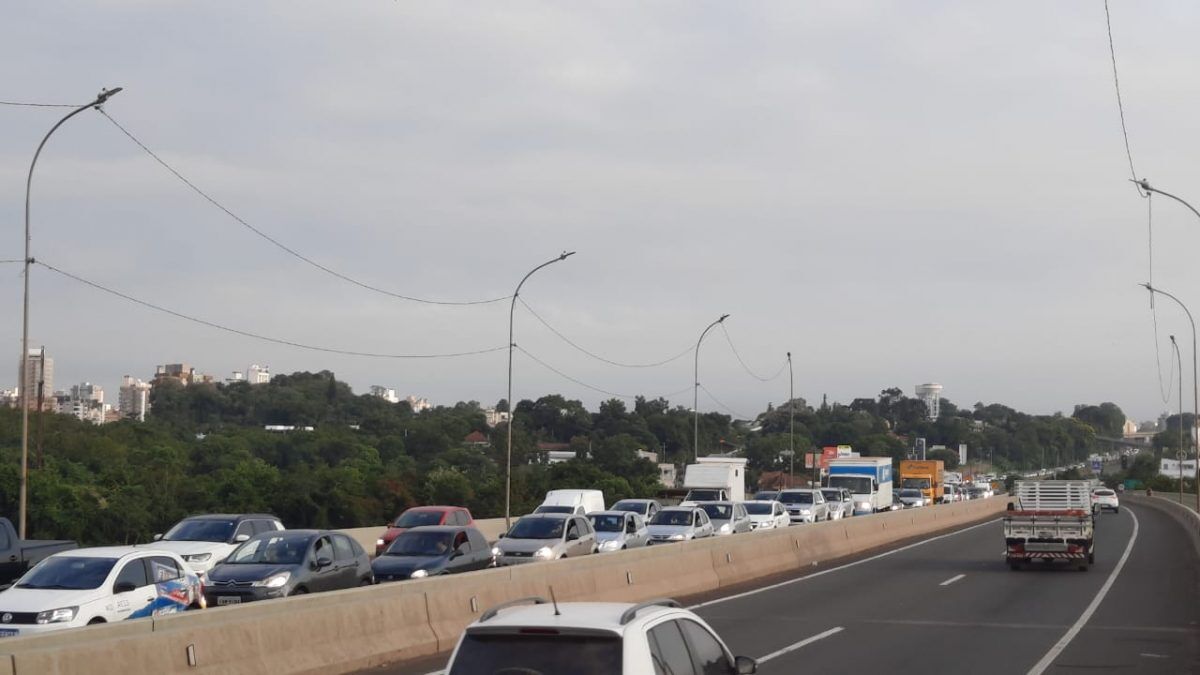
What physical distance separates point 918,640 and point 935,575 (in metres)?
12.1

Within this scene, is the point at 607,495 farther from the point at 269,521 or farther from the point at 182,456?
the point at 269,521

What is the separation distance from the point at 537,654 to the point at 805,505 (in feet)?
151

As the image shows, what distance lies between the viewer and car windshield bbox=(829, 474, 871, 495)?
6400 cm

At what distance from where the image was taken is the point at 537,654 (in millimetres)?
7043

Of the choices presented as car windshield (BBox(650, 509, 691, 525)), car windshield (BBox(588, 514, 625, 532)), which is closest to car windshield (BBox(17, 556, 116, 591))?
car windshield (BBox(588, 514, 625, 532))

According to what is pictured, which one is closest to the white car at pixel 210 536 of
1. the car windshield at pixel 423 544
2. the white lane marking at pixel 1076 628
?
the car windshield at pixel 423 544

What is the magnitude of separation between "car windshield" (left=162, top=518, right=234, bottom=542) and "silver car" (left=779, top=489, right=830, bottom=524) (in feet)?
94.0

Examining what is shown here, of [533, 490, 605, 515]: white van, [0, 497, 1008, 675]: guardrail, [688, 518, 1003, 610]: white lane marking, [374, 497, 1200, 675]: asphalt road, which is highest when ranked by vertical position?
[533, 490, 605, 515]: white van

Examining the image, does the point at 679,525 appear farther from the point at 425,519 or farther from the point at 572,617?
the point at 572,617

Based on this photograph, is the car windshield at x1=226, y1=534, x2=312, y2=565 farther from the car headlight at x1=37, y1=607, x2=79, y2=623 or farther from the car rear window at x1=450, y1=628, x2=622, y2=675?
the car rear window at x1=450, y1=628, x2=622, y2=675

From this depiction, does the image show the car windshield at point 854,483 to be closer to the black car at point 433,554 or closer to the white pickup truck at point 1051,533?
the white pickup truck at point 1051,533

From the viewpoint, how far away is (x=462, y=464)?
107m

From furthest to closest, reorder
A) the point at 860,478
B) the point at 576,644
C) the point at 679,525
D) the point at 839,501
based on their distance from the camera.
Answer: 1. the point at 860,478
2. the point at 839,501
3. the point at 679,525
4. the point at 576,644

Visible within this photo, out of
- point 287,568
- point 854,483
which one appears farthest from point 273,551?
point 854,483
